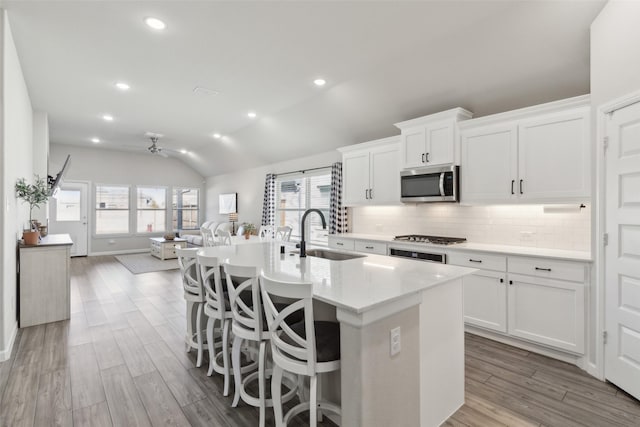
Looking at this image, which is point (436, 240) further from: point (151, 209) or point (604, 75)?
point (151, 209)

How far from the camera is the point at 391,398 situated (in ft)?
5.27

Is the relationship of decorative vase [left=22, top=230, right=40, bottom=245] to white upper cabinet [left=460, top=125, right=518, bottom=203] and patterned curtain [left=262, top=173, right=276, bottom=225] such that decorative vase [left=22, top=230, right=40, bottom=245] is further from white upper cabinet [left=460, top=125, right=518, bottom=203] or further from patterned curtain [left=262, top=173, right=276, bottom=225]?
white upper cabinet [left=460, top=125, right=518, bottom=203]

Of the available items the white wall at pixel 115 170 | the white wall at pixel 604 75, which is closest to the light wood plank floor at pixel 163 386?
the white wall at pixel 604 75

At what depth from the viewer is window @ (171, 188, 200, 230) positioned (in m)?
10.3

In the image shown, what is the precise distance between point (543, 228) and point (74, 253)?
1047 cm

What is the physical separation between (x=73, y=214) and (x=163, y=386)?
8398 millimetres

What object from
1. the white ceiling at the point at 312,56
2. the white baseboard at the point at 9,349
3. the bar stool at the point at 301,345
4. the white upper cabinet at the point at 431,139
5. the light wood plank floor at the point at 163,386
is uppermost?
the white ceiling at the point at 312,56

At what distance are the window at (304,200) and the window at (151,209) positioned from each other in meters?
4.68

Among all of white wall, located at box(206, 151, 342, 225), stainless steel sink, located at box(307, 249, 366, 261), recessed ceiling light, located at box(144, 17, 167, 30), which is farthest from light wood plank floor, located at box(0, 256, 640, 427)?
white wall, located at box(206, 151, 342, 225)

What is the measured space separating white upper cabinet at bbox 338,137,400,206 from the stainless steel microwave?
24 cm

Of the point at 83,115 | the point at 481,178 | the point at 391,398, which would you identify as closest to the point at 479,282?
the point at 481,178

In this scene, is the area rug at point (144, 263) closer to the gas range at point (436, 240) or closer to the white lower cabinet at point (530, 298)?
the gas range at point (436, 240)

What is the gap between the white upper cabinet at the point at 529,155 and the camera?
9.37ft

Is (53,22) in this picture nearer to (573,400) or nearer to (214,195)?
(573,400)
